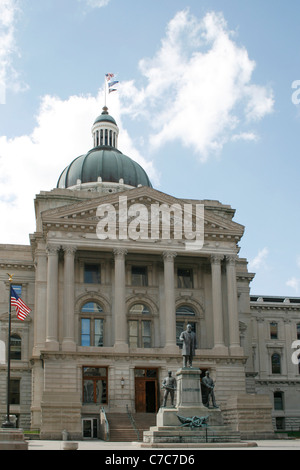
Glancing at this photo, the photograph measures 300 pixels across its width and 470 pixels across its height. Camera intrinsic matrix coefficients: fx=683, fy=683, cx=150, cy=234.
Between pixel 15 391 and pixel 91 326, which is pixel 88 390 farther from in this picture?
pixel 15 391

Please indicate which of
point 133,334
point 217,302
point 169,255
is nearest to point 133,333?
point 133,334

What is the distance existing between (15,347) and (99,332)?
9610 mm

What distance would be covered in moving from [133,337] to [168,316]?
3.93m

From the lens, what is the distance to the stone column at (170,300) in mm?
51688

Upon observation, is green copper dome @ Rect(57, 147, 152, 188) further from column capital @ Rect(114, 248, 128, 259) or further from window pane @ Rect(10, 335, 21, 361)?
column capital @ Rect(114, 248, 128, 259)

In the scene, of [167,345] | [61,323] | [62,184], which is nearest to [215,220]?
[167,345]

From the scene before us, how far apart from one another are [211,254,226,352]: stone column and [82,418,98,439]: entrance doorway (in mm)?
11036

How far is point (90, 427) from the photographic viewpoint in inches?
1866

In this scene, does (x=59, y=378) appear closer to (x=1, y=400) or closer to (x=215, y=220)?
(x=1, y=400)

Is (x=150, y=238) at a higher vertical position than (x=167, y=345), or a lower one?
higher

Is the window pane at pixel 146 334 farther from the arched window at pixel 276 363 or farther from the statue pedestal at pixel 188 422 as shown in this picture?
the statue pedestal at pixel 188 422

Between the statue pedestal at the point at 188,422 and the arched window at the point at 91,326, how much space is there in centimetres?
2177
